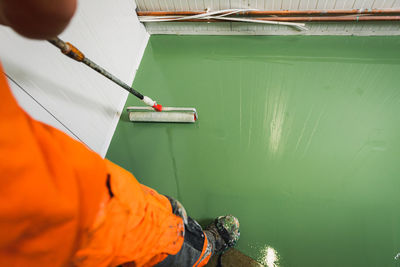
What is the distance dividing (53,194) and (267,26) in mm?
2425

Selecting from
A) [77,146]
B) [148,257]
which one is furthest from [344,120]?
[77,146]

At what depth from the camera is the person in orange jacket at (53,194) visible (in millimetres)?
292

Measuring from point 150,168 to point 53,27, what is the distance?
1.25 metres

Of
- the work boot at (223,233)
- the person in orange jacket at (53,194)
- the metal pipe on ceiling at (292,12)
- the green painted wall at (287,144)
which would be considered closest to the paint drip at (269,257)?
the green painted wall at (287,144)

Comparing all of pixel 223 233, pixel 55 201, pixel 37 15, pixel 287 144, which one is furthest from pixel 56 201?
pixel 287 144

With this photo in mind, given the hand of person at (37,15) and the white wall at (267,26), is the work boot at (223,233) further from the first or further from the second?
the white wall at (267,26)

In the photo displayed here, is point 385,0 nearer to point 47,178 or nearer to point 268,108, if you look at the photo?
point 268,108

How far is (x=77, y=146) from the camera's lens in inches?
17.2

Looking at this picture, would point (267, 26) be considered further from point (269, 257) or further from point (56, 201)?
Answer: point (56, 201)

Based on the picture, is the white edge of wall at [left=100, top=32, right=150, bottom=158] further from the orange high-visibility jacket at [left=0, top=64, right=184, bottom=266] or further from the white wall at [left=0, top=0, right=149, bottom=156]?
the orange high-visibility jacket at [left=0, top=64, right=184, bottom=266]

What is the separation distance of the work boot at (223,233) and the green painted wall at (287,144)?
0.31 feet

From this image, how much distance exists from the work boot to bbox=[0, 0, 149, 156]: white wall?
3.34ft

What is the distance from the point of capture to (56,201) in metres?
0.33

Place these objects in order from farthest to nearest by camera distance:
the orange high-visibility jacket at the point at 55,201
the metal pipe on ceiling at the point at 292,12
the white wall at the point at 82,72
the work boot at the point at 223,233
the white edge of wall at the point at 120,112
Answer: the metal pipe on ceiling at the point at 292,12 → the white edge of wall at the point at 120,112 → the work boot at the point at 223,233 → the white wall at the point at 82,72 → the orange high-visibility jacket at the point at 55,201
